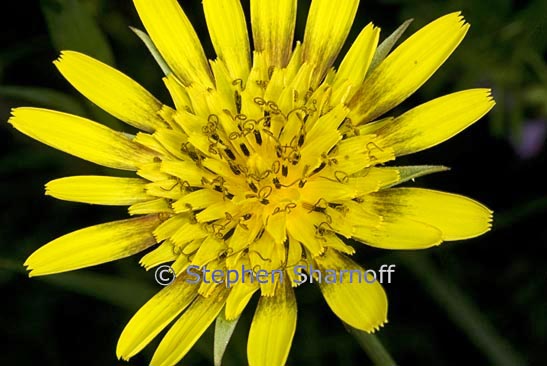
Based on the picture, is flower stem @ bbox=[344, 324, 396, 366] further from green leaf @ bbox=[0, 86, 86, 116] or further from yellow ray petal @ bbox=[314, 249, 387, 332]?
green leaf @ bbox=[0, 86, 86, 116]

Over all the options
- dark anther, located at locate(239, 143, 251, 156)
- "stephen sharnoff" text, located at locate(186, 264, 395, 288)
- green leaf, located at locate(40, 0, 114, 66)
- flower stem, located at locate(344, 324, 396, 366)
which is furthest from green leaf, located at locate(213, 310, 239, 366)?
green leaf, located at locate(40, 0, 114, 66)

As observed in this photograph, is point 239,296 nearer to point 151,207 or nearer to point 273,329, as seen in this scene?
point 273,329

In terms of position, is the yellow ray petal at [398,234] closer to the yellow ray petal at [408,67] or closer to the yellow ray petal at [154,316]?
the yellow ray petal at [408,67]

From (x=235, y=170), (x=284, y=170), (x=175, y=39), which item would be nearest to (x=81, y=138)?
(x=175, y=39)

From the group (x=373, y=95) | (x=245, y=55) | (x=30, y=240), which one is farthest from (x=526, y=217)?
(x=30, y=240)

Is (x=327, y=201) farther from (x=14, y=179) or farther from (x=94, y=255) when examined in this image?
(x=14, y=179)

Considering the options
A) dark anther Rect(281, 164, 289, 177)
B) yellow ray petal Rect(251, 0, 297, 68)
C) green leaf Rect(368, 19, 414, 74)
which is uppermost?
yellow ray petal Rect(251, 0, 297, 68)
